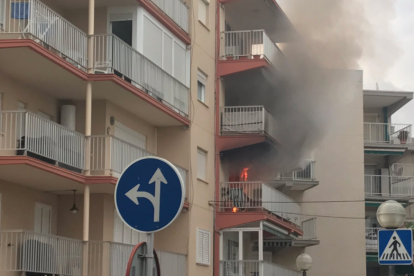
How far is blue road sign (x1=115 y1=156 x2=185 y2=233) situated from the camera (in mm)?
7129

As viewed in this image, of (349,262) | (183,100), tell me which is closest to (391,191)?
(349,262)

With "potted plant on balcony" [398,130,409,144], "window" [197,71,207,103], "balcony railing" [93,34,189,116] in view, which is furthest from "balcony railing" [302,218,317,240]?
"balcony railing" [93,34,189,116]

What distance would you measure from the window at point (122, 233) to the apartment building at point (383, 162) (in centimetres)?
2088

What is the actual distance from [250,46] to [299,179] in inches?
326

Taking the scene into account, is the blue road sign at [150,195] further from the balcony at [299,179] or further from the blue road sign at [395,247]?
the balcony at [299,179]

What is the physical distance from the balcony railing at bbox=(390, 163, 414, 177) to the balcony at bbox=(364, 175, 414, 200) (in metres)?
1.80

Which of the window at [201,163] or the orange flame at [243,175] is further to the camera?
the orange flame at [243,175]

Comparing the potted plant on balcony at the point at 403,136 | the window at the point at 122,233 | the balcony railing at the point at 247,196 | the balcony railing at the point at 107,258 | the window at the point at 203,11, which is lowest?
the balcony railing at the point at 107,258

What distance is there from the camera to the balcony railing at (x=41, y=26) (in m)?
18.1

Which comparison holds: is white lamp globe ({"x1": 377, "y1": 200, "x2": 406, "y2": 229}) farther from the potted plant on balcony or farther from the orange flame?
the potted plant on balcony

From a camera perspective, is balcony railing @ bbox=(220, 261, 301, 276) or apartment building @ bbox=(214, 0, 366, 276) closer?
balcony railing @ bbox=(220, 261, 301, 276)

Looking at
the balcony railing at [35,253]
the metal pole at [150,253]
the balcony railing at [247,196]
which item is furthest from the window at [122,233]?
the metal pole at [150,253]

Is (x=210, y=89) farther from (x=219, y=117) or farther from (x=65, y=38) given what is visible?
(x=65, y=38)

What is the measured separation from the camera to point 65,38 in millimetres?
19891
